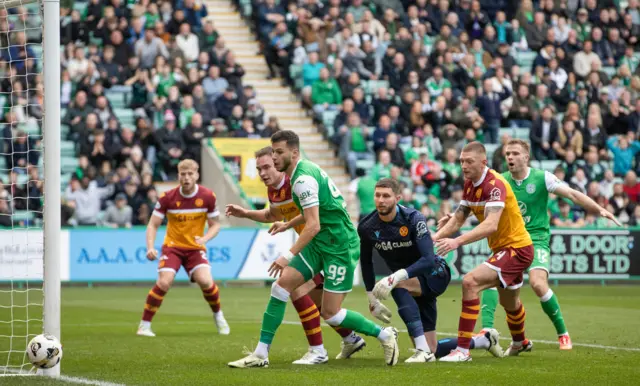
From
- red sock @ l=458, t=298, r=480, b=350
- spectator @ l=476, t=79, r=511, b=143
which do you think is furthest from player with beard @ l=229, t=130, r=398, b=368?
spectator @ l=476, t=79, r=511, b=143

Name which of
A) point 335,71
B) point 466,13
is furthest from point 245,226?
point 466,13

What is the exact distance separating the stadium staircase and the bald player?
606 inches

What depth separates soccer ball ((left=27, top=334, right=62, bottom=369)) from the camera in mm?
8969

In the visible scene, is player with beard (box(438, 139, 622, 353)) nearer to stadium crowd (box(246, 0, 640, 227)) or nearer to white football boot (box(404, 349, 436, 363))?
white football boot (box(404, 349, 436, 363))

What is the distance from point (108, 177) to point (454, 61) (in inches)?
389

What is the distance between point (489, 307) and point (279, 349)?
2.25m

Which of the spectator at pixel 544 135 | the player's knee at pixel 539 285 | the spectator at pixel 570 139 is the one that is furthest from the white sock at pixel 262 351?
the spectator at pixel 570 139

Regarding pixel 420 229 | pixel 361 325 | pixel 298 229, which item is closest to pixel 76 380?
pixel 361 325

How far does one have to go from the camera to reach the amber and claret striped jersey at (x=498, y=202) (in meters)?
10.5

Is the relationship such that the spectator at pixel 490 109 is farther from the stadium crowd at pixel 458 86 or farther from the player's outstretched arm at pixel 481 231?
the player's outstretched arm at pixel 481 231

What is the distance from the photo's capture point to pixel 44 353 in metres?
8.97

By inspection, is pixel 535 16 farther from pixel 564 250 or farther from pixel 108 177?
pixel 108 177

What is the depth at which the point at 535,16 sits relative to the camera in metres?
30.2

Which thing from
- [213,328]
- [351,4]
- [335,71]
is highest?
[351,4]
